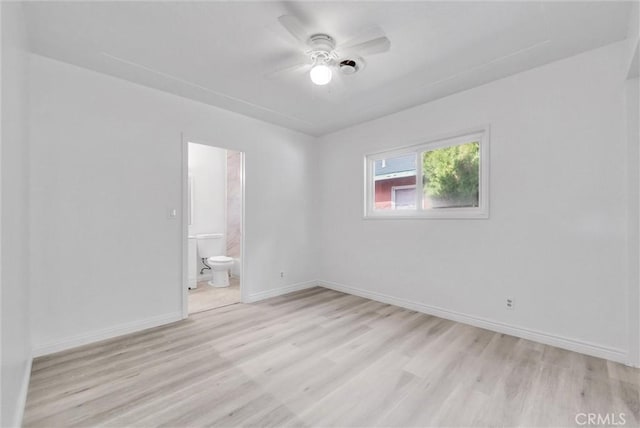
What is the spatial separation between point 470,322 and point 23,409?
3.68 metres

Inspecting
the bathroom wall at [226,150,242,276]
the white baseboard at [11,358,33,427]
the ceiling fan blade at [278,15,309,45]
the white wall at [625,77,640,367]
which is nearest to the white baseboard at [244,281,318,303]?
the bathroom wall at [226,150,242,276]

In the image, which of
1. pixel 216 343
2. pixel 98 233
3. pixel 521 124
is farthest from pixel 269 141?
pixel 521 124

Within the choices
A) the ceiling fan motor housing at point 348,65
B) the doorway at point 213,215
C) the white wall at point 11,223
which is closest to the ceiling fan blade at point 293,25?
the ceiling fan motor housing at point 348,65

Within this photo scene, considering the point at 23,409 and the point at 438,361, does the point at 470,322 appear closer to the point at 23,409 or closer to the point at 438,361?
the point at 438,361

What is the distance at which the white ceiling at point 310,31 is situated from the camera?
1.89 meters

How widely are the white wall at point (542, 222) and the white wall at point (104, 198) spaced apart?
2815 mm

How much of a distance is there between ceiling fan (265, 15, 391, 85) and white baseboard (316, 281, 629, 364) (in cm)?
278

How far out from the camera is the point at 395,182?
391 centimetres

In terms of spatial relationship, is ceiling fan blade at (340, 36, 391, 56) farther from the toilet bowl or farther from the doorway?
the toilet bowl

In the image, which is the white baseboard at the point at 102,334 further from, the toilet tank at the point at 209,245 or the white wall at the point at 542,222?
the white wall at the point at 542,222

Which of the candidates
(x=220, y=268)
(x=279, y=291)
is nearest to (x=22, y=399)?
(x=279, y=291)

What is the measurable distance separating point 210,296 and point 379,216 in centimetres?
275

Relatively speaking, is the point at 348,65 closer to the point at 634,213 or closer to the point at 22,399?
the point at 634,213

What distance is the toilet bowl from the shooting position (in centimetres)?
459
